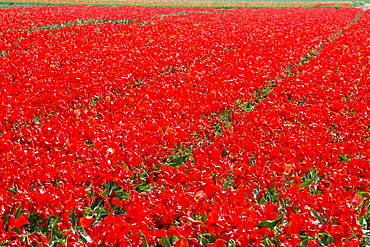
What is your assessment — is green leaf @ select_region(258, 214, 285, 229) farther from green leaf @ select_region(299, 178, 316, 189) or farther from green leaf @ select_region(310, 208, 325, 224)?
green leaf @ select_region(299, 178, 316, 189)

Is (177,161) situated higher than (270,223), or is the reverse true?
(270,223)

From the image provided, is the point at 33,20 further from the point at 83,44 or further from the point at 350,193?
the point at 350,193

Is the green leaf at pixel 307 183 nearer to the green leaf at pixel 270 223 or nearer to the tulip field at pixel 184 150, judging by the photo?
the tulip field at pixel 184 150

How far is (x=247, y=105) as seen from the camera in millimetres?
7562

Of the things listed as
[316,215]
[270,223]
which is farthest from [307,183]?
[270,223]

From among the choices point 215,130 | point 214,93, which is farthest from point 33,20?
point 215,130

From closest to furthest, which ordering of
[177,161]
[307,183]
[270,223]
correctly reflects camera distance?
[270,223] < [307,183] < [177,161]

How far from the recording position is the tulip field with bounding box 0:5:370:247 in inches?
126

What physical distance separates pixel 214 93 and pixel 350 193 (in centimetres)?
445

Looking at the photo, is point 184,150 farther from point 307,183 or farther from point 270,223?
point 270,223

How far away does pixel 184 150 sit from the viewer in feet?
17.4


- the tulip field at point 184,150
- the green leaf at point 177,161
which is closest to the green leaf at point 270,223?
the tulip field at point 184,150

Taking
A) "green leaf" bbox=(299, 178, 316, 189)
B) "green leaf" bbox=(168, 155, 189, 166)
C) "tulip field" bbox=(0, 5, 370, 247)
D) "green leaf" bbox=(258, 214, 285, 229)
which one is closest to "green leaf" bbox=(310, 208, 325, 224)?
"tulip field" bbox=(0, 5, 370, 247)

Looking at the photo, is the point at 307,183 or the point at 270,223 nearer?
the point at 270,223
